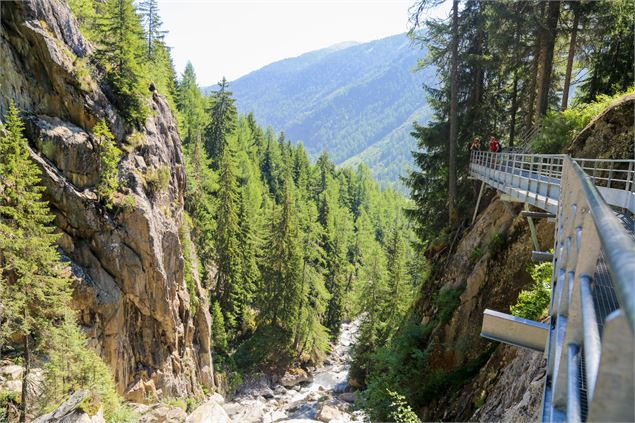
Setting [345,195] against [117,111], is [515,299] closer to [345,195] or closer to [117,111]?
[117,111]

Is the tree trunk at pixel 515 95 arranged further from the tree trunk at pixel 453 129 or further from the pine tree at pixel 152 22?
the pine tree at pixel 152 22

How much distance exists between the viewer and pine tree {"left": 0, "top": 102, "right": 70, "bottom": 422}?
15.2m

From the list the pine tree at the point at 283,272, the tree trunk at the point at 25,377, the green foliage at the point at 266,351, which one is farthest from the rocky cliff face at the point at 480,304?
the green foliage at the point at 266,351

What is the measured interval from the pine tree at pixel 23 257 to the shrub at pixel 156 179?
7817 mm

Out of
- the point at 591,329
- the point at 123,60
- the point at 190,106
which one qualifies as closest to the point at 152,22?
the point at 190,106

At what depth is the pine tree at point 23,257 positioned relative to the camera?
15172 mm

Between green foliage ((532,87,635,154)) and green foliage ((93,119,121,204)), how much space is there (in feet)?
63.9

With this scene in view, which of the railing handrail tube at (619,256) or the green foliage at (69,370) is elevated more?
the railing handrail tube at (619,256)

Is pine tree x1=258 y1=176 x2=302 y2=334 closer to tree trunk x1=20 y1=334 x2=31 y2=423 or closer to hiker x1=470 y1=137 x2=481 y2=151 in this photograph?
hiker x1=470 y1=137 x2=481 y2=151

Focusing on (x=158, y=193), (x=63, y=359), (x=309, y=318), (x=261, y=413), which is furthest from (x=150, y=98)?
(x=309, y=318)

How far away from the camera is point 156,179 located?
2480cm

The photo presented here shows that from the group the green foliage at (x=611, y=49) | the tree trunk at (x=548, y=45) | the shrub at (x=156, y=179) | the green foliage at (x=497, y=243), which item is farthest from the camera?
the shrub at (x=156, y=179)

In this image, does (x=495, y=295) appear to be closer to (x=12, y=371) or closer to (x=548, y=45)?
(x=548, y=45)

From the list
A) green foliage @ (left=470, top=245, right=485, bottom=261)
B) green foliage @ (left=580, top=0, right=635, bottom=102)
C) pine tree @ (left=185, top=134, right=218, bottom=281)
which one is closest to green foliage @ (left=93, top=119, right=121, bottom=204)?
green foliage @ (left=470, top=245, right=485, bottom=261)
